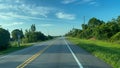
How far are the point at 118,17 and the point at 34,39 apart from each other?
39617mm

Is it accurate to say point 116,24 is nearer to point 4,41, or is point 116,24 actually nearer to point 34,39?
point 4,41

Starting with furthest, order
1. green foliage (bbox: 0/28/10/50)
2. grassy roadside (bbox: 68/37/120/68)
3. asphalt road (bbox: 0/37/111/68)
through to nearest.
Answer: green foliage (bbox: 0/28/10/50) → grassy roadside (bbox: 68/37/120/68) → asphalt road (bbox: 0/37/111/68)

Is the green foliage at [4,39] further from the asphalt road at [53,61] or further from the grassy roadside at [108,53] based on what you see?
the asphalt road at [53,61]

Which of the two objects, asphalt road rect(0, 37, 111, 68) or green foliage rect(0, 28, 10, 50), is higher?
green foliage rect(0, 28, 10, 50)

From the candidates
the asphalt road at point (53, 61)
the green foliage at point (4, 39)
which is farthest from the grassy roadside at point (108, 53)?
the green foliage at point (4, 39)

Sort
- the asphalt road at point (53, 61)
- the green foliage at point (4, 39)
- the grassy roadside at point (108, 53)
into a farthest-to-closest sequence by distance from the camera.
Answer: the green foliage at point (4, 39) < the grassy roadside at point (108, 53) < the asphalt road at point (53, 61)

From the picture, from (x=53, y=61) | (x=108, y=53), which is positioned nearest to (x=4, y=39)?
(x=108, y=53)

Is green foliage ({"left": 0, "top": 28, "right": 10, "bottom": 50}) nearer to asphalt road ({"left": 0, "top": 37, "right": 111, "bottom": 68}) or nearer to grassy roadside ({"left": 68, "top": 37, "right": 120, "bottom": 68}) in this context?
grassy roadside ({"left": 68, "top": 37, "right": 120, "bottom": 68})

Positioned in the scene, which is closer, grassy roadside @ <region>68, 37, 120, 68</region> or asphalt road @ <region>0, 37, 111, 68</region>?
asphalt road @ <region>0, 37, 111, 68</region>

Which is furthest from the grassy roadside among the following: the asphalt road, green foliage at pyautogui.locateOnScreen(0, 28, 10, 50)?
green foliage at pyautogui.locateOnScreen(0, 28, 10, 50)

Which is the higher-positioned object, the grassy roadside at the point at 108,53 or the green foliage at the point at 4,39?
the green foliage at the point at 4,39

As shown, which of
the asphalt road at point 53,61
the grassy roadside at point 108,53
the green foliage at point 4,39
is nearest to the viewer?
the asphalt road at point 53,61

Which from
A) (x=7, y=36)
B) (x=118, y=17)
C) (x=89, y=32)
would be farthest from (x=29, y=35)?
(x=7, y=36)

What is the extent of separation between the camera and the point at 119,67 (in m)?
14.3
